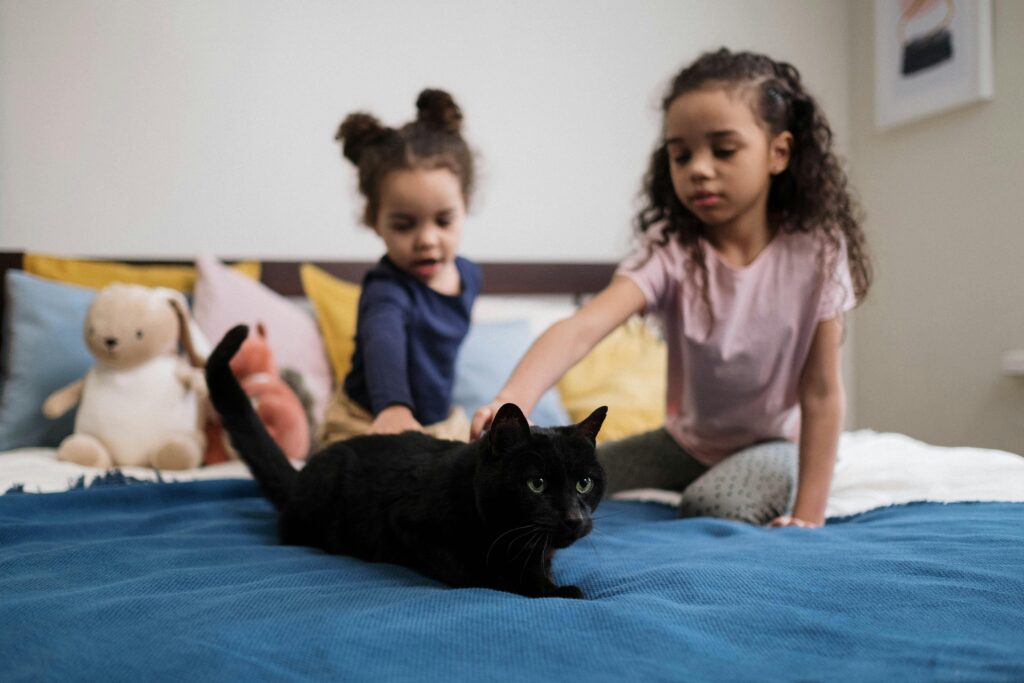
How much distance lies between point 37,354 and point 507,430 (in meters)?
1.62

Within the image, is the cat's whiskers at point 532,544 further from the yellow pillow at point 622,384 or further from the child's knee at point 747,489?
the yellow pillow at point 622,384

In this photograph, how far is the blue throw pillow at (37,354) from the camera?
1991 mm

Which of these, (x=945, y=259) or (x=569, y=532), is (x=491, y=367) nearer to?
(x=569, y=532)

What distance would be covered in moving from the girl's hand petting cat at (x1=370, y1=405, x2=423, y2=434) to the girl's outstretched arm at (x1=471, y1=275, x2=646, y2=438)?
0.56 feet

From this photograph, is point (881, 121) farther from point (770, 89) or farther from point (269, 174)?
point (269, 174)

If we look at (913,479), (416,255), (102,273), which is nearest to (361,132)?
(416,255)

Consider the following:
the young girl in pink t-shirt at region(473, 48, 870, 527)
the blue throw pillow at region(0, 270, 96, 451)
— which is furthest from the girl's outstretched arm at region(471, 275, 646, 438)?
the blue throw pillow at region(0, 270, 96, 451)

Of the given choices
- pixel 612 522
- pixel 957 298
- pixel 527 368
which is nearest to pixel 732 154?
pixel 527 368

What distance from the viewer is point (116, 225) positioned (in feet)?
8.31

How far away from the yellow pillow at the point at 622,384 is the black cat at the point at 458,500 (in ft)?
3.82

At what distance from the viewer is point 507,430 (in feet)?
2.95

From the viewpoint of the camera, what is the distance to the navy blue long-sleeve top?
1613 mm

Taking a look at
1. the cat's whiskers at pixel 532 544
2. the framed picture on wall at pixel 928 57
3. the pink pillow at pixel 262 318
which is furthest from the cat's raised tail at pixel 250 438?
the framed picture on wall at pixel 928 57

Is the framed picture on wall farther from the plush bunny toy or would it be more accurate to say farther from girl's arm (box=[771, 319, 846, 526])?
the plush bunny toy
